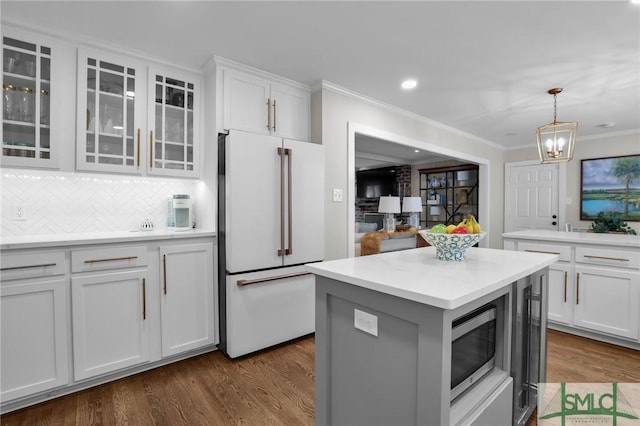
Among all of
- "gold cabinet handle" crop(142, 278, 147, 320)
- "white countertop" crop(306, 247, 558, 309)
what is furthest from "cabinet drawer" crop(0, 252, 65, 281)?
"white countertop" crop(306, 247, 558, 309)

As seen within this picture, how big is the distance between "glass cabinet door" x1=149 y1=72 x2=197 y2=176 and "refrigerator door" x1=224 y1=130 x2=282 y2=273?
1.61ft

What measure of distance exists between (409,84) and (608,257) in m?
2.30

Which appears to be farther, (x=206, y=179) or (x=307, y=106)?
(x=307, y=106)

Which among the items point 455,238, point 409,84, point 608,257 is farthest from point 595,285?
point 409,84

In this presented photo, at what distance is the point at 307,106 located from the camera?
3.08m

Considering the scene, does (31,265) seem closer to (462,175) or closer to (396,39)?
(396,39)

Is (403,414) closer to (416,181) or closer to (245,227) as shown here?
(245,227)

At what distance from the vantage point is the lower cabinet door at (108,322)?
1998 mm

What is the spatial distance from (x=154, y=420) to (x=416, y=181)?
306 inches

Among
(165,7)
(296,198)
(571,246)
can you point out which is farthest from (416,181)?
(165,7)

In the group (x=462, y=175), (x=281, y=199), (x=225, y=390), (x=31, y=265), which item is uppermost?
(x=462, y=175)

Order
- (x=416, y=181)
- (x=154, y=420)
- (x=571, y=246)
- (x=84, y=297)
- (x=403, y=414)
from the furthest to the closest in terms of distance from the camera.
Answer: (x=416, y=181) < (x=571, y=246) < (x=84, y=297) < (x=154, y=420) < (x=403, y=414)

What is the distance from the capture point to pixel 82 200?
246 centimetres

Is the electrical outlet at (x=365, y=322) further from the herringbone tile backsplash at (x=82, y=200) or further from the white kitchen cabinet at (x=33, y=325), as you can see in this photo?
the herringbone tile backsplash at (x=82, y=200)
